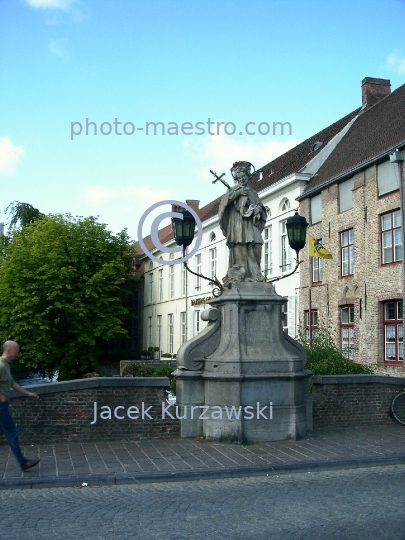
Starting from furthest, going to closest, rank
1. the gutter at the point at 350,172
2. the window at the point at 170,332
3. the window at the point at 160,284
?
the window at the point at 160,284 → the window at the point at 170,332 → the gutter at the point at 350,172

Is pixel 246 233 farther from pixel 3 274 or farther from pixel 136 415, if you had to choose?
pixel 3 274

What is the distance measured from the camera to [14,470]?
7543 mm

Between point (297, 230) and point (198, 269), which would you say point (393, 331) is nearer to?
point (297, 230)

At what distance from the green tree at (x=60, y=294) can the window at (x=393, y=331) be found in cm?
1990

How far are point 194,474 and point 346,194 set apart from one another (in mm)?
19855

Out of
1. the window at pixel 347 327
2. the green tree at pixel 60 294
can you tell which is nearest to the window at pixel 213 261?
the green tree at pixel 60 294

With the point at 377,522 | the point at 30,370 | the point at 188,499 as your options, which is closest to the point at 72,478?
the point at 188,499

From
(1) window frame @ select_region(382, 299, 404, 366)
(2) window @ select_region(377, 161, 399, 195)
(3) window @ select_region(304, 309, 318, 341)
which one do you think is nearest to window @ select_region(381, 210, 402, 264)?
(2) window @ select_region(377, 161, 399, 195)

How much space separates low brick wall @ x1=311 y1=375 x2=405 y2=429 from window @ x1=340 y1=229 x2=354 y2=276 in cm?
1365

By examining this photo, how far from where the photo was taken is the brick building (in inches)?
875

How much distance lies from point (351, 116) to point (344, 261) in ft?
33.2

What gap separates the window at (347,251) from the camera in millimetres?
25000

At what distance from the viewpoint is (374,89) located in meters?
30.5

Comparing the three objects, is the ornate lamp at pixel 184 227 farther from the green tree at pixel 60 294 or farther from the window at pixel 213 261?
the window at pixel 213 261
